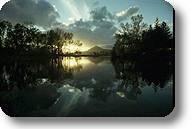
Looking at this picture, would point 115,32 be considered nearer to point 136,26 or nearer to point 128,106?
point 136,26

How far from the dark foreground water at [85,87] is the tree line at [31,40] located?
0.17 feet

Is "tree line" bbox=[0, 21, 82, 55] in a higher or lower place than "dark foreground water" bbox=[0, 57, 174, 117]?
higher

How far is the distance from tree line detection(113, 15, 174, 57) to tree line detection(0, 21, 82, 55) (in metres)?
0.18

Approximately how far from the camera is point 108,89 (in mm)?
2076

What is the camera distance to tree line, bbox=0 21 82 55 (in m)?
2.08

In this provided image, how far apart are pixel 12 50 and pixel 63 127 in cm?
39

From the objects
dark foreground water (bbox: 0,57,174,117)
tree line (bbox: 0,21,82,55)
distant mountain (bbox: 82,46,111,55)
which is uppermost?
tree line (bbox: 0,21,82,55)

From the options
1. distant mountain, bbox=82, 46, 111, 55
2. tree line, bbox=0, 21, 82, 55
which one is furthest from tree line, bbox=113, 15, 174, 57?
tree line, bbox=0, 21, 82, 55

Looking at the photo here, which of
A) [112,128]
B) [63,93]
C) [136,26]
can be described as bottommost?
[112,128]

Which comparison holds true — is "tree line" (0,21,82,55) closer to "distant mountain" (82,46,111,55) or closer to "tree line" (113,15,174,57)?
"distant mountain" (82,46,111,55)

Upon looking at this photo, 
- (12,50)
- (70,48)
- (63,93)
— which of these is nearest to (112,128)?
(63,93)

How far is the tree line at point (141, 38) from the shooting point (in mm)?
2062

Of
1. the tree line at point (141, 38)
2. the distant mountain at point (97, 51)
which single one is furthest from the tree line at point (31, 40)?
the tree line at point (141, 38)

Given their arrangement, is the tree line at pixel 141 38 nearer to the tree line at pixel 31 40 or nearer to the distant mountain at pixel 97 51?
the distant mountain at pixel 97 51
